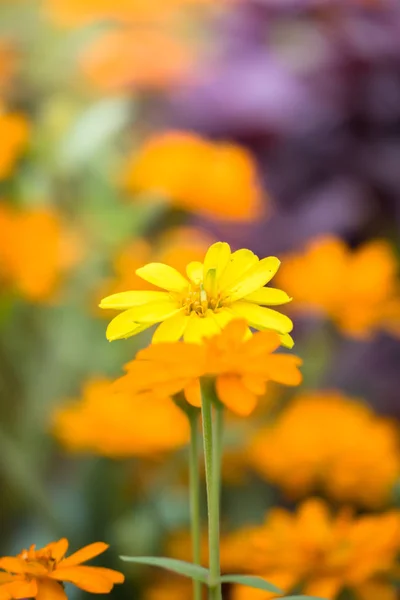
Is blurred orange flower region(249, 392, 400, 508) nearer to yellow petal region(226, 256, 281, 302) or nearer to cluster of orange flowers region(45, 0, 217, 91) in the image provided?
yellow petal region(226, 256, 281, 302)

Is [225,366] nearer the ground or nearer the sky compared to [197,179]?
nearer the ground

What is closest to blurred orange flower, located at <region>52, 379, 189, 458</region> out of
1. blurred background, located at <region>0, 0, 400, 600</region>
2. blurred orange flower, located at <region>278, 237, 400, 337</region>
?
blurred background, located at <region>0, 0, 400, 600</region>

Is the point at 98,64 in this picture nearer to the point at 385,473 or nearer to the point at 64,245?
the point at 64,245

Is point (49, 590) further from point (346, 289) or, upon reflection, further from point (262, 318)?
point (346, 289)

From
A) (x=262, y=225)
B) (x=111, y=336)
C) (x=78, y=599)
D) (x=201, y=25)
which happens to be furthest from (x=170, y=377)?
(x=201, y=25)

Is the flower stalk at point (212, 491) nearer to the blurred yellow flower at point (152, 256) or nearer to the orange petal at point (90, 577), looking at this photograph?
A: the orange petal at point (90, 577)

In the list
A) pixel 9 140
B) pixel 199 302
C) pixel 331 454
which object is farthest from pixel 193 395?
pixel 9 140

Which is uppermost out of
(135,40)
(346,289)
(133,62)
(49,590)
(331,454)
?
(135,40)
